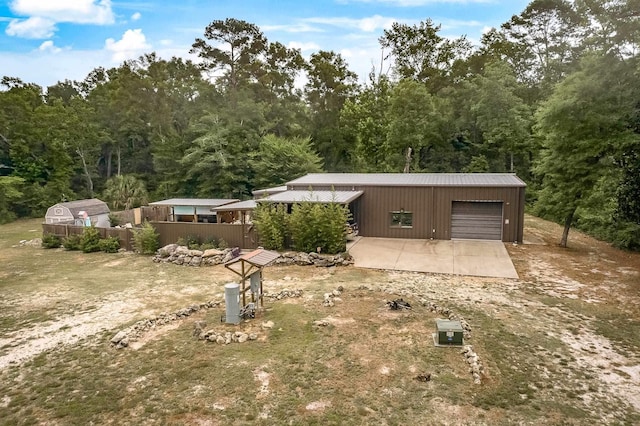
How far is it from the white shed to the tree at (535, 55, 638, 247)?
2254cm

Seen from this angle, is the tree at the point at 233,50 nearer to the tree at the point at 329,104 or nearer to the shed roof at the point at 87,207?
the tree at the point at 329,104

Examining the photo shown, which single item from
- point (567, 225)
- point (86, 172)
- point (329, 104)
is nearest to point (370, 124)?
point (329, 104)

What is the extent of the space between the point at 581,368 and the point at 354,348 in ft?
12.5

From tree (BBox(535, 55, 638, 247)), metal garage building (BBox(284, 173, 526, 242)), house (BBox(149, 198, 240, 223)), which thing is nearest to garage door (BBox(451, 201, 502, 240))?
metal garage building (BBox(284, 173, 526, 242))

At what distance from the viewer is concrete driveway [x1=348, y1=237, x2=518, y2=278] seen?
13.3 meters

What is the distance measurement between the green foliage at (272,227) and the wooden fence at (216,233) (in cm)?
59

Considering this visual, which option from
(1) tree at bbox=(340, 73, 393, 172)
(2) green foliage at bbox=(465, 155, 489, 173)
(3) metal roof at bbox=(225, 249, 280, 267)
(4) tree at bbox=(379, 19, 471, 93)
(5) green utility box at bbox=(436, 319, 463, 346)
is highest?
(4) tree at bbox=(379, 19, 471, 93)

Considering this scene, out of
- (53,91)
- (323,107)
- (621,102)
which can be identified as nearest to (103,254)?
(621,102)

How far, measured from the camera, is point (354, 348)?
7.57 meters

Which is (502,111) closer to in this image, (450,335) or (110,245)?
(450,335)

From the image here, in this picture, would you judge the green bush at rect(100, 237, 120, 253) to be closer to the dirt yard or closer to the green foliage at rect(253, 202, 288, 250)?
the dirt yard

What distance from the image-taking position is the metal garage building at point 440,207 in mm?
17422

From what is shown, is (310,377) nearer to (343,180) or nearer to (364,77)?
(343,180)

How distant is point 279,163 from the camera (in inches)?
1171
